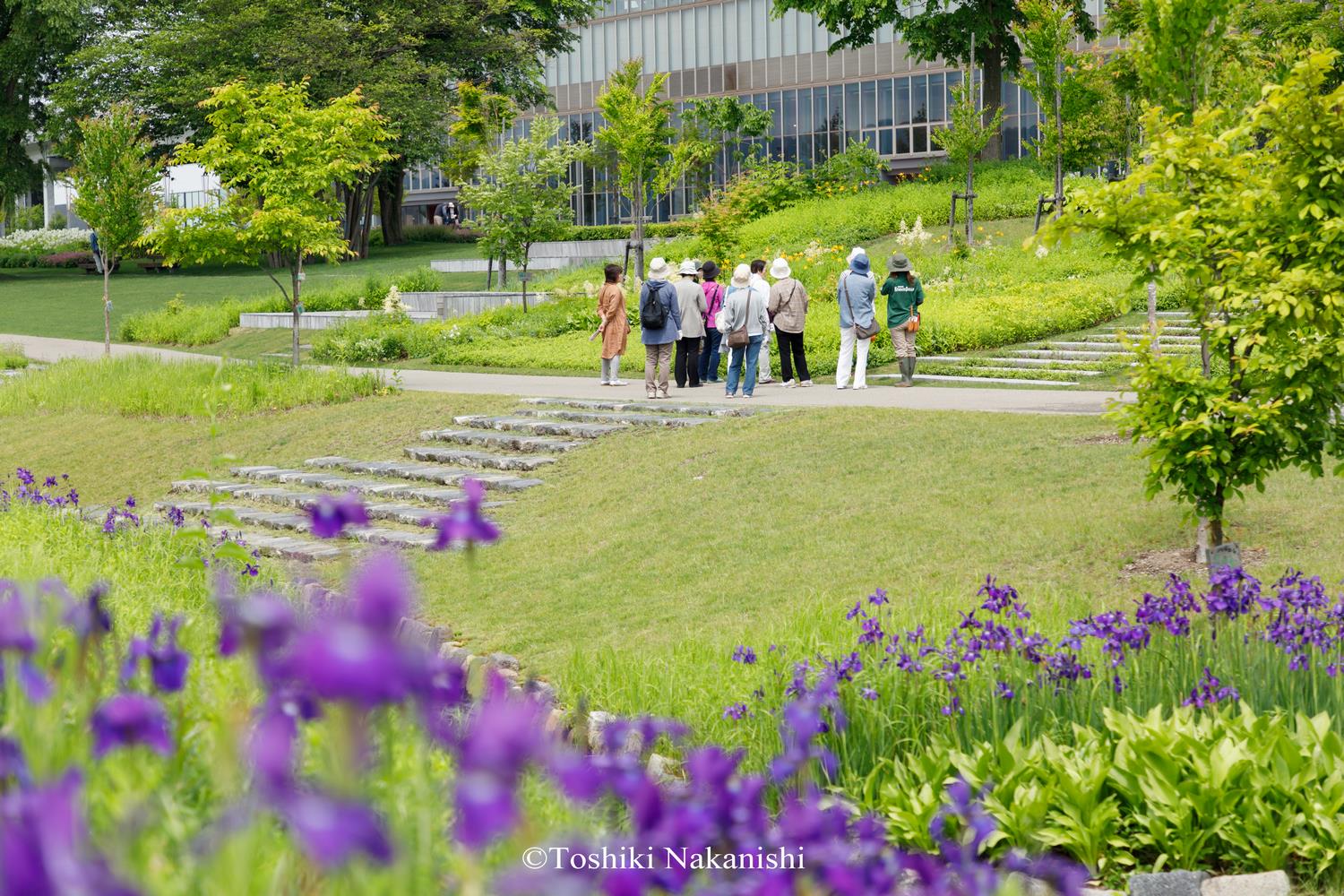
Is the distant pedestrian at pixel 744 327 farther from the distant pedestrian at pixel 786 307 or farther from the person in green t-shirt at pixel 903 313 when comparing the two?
the person in green t-shirt at pixel 903 313

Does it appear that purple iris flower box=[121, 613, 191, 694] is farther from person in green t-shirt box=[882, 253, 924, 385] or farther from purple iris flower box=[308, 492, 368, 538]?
person in green t-shirt box=[882, 253, 924, 385]

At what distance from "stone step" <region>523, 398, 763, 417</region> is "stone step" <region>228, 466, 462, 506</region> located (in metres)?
2.89

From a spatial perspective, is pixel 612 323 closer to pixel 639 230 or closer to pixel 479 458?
pixel 479 458

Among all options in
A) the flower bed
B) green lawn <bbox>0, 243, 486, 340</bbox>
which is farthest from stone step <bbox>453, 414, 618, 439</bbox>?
green lawn <bbox>0, 243, 486, 340</bbox>

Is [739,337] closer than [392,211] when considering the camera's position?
Yes

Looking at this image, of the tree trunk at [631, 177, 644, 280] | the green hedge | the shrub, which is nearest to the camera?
the shrub

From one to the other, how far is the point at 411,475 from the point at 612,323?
503cm

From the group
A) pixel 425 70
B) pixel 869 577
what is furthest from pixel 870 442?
pixel 425 70

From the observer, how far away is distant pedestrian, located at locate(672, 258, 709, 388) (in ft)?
61.7

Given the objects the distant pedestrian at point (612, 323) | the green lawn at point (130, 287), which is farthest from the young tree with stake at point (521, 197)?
the distant pedestrian at point (612, 323)

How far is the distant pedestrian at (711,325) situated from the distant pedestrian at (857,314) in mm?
1962

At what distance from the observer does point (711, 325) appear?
779 inches

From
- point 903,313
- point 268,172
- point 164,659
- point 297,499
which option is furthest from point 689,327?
point 164,659

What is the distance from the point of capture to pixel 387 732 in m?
1.94
